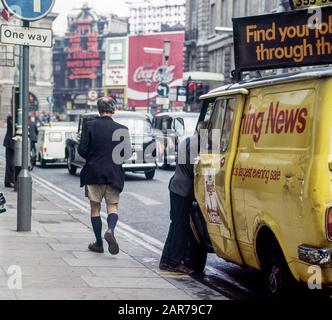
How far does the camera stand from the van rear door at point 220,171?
7379 millimetres

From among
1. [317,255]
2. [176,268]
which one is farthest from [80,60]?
[317,255]

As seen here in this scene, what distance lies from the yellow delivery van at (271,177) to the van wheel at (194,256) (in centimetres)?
27

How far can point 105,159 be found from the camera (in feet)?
30.0

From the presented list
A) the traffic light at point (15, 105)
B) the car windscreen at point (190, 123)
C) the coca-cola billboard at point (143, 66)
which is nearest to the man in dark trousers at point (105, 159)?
the traffic light at point (15, 105)

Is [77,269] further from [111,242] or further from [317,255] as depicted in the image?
[317,255]

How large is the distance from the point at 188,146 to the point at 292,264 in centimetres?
258

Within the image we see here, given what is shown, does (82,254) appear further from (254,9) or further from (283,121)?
(254,9)

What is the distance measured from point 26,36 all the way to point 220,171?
4.19 meters

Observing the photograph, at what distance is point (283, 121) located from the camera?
6.50 m

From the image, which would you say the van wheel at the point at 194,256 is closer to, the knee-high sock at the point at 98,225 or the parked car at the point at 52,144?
the knee-high sock at the point at 98,225

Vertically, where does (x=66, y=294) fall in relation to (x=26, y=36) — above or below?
below

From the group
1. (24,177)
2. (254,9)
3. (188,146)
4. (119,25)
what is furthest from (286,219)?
(119,25)

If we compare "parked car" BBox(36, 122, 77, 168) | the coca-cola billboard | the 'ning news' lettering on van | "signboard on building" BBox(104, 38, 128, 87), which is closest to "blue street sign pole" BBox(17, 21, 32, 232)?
the 'ning news' lettering on van

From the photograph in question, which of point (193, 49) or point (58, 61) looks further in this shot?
point (58, 61)
